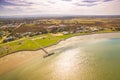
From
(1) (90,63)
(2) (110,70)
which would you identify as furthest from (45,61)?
(2) (110,70)

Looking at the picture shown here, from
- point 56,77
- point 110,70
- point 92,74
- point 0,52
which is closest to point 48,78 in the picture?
point 56,77

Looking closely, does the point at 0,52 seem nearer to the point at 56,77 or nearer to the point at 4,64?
the point at 4,64

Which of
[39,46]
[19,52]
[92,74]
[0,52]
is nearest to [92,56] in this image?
[92,74]

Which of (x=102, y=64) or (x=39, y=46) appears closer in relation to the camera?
(x=102, y=64)

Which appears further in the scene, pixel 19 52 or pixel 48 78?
pixel 19 52

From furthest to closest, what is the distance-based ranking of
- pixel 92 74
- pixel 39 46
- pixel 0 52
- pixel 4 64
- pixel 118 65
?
1. pixel 39 46
2. pixel 0 52
3. pixel 4 64
4. pixel 118 65
5. pixel 92 74

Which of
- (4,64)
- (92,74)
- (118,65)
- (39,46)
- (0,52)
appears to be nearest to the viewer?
(92,74)

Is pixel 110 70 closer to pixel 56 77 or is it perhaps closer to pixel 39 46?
pixel 56 77

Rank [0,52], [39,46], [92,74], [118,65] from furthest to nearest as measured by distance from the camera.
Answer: [39,46] → [0,52] → [118,65] → [92,74]

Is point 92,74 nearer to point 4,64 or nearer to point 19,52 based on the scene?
point 4,64
